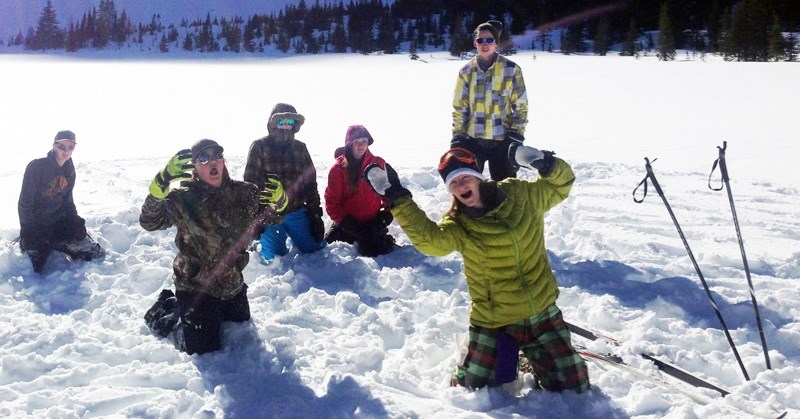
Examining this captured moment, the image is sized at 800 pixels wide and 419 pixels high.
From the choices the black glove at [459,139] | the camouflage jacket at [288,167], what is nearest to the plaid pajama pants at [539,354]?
the black glove at [459,139]

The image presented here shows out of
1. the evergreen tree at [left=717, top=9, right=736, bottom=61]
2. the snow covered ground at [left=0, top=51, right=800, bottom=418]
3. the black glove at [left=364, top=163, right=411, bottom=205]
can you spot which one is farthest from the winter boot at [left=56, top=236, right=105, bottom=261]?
the evergreen tree at [left=717, top=9, right=736, bottom=61]

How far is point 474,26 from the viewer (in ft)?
247

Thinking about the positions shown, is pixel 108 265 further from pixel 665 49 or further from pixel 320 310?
pixel 665 49

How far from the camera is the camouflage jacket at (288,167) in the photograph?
6.03 m

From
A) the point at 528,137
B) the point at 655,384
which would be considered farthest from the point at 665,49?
the point at 655,384

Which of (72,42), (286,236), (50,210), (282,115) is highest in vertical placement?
(72,42)

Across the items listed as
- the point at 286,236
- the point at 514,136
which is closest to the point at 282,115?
the point at 286,236

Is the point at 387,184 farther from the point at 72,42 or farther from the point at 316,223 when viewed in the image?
the point at 72,42

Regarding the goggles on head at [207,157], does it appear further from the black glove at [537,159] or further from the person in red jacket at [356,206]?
the person in red jacket at [356,206]

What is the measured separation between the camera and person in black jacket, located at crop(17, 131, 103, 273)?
5.68 metres

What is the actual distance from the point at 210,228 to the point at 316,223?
206 centimetres

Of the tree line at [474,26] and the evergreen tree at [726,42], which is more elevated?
the tree line at [474,26]

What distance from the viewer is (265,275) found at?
18.2 feet

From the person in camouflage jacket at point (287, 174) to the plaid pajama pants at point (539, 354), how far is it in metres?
2.83
